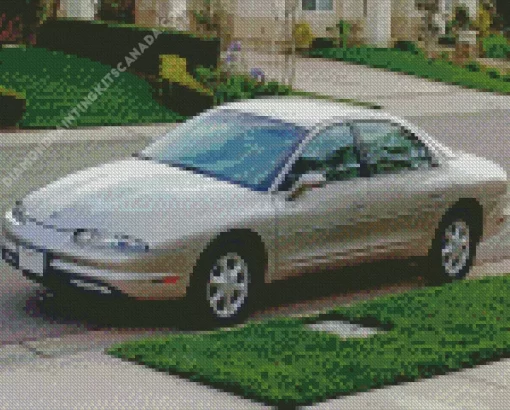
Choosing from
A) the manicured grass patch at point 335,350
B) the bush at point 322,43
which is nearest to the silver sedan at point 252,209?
the manicured grass patch at point 335,350

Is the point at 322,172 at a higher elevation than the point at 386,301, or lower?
higher

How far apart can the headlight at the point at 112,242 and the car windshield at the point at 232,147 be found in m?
1.22

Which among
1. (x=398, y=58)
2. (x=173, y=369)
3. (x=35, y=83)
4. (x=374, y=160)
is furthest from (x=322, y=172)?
(x=398, y=58)

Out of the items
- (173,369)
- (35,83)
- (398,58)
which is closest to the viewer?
(173,369)

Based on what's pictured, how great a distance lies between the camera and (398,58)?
3934cm

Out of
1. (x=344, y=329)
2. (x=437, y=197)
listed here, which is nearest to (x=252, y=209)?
(x=344, y=329)

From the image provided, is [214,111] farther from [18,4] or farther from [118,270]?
[18,4]

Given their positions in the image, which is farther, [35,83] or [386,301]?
[35,83]

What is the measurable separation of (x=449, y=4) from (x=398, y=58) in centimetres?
639

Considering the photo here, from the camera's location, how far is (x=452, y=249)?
1238cm

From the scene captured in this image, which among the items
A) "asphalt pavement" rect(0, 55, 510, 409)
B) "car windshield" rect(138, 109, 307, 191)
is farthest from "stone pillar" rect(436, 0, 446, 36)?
"car windshield" rect(138, 109, 307, 191)

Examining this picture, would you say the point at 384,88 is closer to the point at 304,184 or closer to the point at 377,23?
the point at 377,23

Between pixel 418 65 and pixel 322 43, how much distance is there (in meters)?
3.29

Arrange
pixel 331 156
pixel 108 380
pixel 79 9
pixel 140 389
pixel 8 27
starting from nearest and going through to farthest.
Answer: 1. pixel 140 389
2. pixel 108 380
3. pixel 331 156
4. pixel 8 27
5. pixel 79 9
